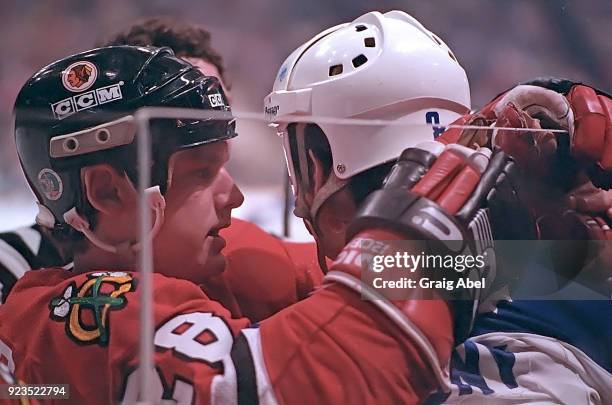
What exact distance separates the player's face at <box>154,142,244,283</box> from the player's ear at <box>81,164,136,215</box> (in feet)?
0.15

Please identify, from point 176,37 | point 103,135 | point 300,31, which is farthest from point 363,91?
point 300,31

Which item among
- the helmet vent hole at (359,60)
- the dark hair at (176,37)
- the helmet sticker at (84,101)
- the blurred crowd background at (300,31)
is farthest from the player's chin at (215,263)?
the dark hair at (176,37)

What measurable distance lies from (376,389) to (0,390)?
42 cm

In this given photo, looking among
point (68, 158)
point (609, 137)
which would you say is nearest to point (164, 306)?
point (68, 158)

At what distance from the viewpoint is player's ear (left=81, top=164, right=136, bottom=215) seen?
0.92 m

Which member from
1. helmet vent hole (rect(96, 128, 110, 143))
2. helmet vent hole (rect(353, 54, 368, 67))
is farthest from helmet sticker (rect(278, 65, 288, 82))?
helmet vent hole (rect(96, 128, 110, 143))

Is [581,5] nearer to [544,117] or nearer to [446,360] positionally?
[544,117]

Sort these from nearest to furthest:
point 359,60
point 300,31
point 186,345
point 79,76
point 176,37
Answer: point 186,345 → point 79,76 → point 359,60 → point 176,37 → point 300,31

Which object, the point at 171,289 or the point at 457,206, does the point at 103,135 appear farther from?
the point at 457,206

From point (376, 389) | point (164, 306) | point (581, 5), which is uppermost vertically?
point (581, 5)

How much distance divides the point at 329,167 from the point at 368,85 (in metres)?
0.12

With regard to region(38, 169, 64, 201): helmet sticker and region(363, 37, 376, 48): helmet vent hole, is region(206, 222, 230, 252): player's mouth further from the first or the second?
region(363, 37, 376, 48): helmet vent hole

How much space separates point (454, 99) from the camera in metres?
1.13

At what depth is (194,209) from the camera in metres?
0.97
